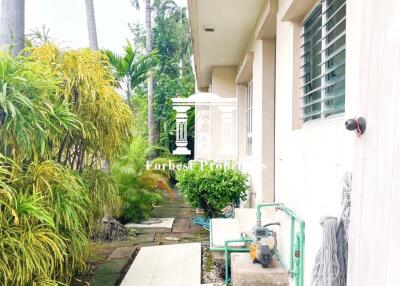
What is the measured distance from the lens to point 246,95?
8.50m

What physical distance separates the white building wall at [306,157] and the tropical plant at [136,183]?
3.29 metres

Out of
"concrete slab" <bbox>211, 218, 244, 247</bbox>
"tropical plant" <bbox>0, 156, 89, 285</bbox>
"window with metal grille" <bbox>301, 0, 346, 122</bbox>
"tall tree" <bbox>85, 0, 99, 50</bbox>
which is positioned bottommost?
"concrete slab" <bbox>211, 218, 244, 247</bbox>

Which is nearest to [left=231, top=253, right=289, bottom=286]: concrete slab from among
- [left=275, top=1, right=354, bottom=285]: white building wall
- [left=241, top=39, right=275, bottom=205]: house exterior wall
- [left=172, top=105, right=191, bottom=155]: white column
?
[left=275, top=1, right=354, bottom=285]: white building wall

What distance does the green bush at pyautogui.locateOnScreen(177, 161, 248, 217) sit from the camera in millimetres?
6016

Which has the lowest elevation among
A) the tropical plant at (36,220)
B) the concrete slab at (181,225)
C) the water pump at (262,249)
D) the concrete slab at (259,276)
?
the concrete slab at (181,225)

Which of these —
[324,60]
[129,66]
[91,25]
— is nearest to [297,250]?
[324,60]

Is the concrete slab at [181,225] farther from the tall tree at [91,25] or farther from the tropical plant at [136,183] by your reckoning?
the tall tree at [91,25]

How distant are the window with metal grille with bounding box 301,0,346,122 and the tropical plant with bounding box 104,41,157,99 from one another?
3.86m

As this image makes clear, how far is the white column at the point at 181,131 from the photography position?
1091 cm

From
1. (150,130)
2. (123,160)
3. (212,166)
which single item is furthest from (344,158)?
(150,130)

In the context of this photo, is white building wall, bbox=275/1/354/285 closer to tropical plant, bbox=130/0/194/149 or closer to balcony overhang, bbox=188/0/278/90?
balcony overhang, bbox=188/0/278/90

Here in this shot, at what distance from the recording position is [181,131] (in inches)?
444

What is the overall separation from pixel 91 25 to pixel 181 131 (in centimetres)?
480

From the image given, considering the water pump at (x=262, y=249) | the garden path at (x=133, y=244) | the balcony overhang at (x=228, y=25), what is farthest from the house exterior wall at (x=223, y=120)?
the water pump at (x=262, y=249)
